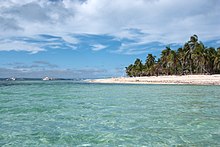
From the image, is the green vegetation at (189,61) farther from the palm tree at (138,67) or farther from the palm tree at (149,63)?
the palm tree at (138,67)

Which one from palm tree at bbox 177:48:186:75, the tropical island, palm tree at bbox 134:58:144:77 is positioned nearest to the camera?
the tropical island

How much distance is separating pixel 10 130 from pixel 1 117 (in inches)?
143

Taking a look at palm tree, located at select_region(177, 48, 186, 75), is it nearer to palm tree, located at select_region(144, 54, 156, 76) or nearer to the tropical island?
the tropical island

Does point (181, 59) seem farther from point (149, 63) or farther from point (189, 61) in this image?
point (149, 63)

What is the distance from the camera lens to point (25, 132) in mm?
10781

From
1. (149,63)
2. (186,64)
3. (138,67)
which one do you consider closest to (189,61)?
(186,64)

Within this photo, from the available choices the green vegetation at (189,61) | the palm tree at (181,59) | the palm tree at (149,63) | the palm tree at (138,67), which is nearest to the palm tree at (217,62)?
the green vegetation at (189,61)

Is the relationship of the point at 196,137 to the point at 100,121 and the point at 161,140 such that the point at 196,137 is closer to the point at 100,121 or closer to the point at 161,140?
the point at 161,140

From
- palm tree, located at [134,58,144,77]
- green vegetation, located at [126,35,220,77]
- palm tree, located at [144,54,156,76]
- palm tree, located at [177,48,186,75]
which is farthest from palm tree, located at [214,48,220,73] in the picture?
palm tree, located at [134,58,144,77]

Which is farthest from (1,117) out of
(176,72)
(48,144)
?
(176,72)

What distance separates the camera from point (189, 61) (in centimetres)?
9681

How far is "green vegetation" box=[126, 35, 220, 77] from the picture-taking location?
89.8 metres

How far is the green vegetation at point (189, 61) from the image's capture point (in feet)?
294

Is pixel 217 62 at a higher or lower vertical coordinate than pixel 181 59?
lower
